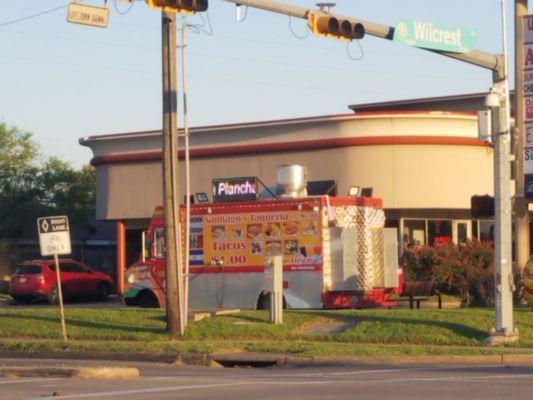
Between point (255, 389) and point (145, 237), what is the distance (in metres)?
17.5

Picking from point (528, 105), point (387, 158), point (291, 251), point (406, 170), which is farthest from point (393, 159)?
point (528, 105)

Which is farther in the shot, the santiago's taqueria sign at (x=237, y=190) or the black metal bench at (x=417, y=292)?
the santiago's taqueria sign at (x=237, y=190)

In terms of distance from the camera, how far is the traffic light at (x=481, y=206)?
902 inches

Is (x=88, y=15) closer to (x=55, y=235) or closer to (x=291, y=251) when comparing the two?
(x=55, y=235)

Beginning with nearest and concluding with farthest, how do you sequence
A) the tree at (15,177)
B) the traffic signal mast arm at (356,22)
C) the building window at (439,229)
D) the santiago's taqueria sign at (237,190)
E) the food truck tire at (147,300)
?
the traffic signal mast arm at (356,22) → the santiago's taqueria sign at (237,190) → the food truck tire at (147,300) → the building window at (439,229) → the tree at (15,177)

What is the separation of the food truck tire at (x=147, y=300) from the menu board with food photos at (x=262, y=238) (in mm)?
2213

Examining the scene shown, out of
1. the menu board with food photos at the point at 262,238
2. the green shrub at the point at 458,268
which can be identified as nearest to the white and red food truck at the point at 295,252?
the menu board with food photos at the point at 262,238

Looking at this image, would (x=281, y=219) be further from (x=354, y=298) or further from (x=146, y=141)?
(x=146, y=141)

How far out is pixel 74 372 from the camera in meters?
18.1

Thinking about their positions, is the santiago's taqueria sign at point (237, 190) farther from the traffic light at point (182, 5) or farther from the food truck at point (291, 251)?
the traffic light at point (182, 5)

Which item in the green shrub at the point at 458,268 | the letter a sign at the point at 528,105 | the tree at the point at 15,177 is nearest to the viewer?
the letter a sign at the point at 528,105

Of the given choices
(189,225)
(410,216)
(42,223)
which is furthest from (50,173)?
(42,223)

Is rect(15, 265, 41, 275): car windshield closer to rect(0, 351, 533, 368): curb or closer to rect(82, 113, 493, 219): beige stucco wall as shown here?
rect(82, 113, 493, 219): beige stucco wall

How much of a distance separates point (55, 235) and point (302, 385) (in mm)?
11367
